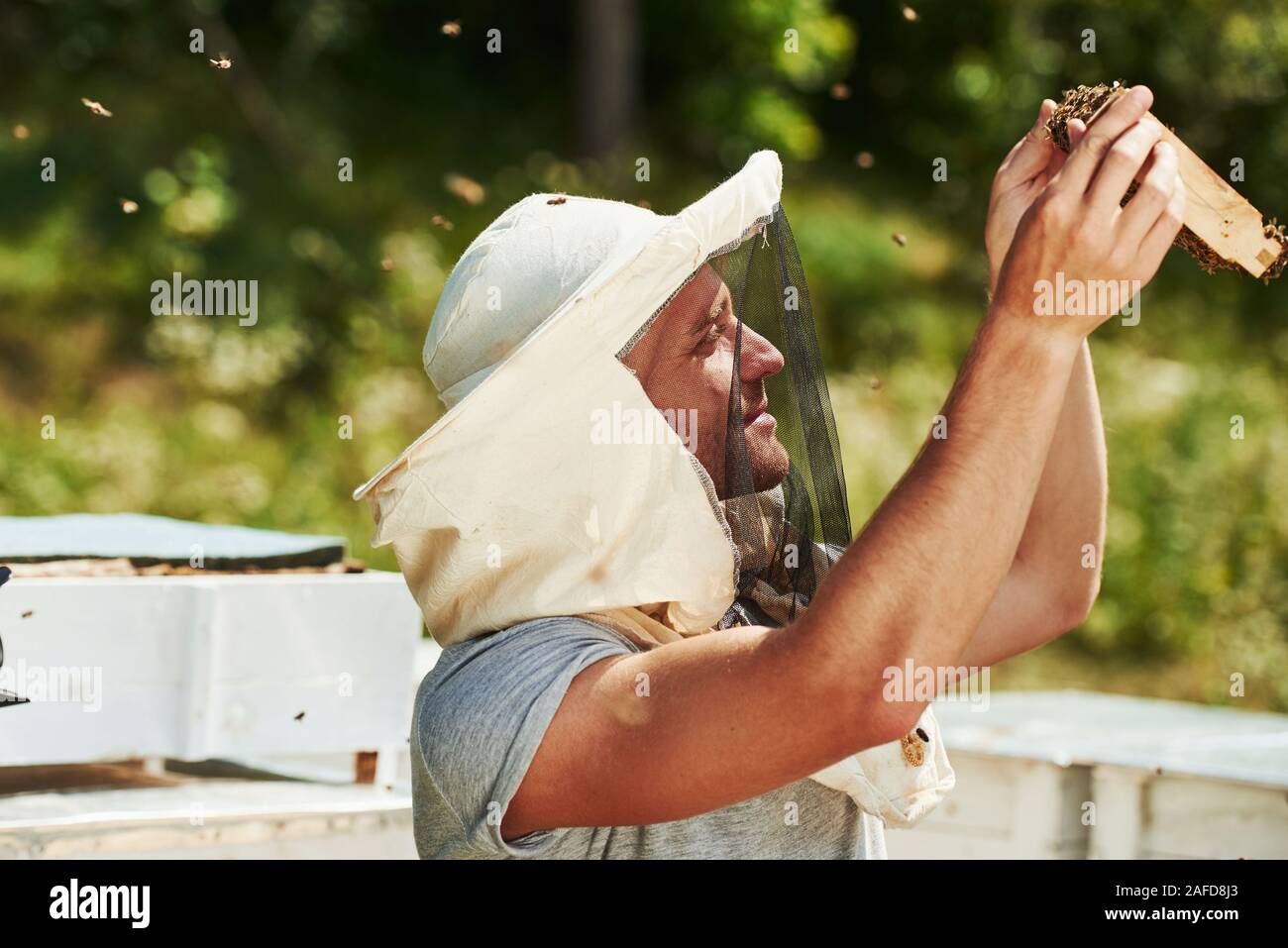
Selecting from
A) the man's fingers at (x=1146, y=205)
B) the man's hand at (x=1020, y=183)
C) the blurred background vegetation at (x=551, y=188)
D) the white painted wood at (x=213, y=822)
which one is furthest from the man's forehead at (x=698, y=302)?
the blurred background vegetation at (x=551, y=188)

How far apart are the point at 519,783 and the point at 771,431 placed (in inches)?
24.8

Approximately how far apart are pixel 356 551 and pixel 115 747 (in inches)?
229

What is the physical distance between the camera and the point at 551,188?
448 inches

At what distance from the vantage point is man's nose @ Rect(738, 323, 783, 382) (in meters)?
1.93

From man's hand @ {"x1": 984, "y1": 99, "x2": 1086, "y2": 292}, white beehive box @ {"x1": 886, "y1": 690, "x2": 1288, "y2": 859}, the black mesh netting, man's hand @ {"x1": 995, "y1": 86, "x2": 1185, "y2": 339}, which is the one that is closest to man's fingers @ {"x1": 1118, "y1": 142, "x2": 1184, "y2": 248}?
man's hand @ {"x1": 995, "y1": 86, "x2": 1185, "y2": 339}

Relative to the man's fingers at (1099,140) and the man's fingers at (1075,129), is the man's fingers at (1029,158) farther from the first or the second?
the man's fingers at (1099,140)

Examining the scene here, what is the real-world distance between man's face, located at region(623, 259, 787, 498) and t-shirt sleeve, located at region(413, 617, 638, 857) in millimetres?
299

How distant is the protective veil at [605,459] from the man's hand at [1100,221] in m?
0.45

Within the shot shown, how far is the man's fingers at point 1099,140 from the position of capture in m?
1.51

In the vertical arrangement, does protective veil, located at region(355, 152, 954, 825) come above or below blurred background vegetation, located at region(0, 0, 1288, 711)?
below

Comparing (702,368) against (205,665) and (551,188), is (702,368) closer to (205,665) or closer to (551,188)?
(205,665)

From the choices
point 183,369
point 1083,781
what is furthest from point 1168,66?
point 1083,781

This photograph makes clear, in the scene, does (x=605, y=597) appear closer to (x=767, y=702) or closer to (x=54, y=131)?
(x=767, y=702)

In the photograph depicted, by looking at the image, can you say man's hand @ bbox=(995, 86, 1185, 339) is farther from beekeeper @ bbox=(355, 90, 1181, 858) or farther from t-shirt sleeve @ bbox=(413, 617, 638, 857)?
t-shirt sleeve @ bbox=(413, 617, 638, 857)
